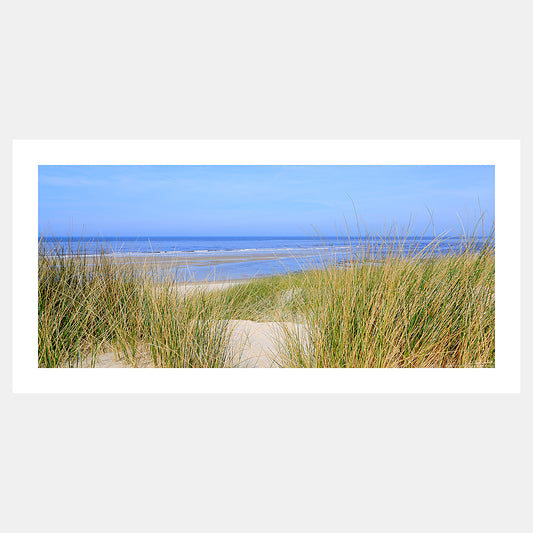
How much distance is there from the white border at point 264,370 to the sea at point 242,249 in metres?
0.26

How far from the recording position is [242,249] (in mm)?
2893

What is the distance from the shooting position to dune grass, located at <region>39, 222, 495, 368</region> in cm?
202

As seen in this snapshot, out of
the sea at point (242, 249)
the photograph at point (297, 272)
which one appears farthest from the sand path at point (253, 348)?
the sea at point (242, 249)

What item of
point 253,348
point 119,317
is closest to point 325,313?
point 253,348

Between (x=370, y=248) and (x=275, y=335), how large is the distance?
93 cm

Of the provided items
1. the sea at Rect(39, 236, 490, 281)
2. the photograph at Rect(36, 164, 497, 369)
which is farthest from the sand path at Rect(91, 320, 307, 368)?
the sea at Rect(39, 236, 490, 281)

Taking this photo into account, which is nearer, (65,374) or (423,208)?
(65,374)

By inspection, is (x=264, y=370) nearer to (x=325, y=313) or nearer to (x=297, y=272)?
(x=325, y=313)

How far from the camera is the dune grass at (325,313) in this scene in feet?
6.62

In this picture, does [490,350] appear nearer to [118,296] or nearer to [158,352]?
[158,352]

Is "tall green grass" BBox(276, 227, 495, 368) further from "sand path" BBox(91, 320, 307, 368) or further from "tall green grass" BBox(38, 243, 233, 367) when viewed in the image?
"tall green grass" BBox(38, 243, 233, 367)

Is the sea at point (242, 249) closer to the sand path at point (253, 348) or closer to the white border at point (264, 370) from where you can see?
the white border at point (264, 370)
